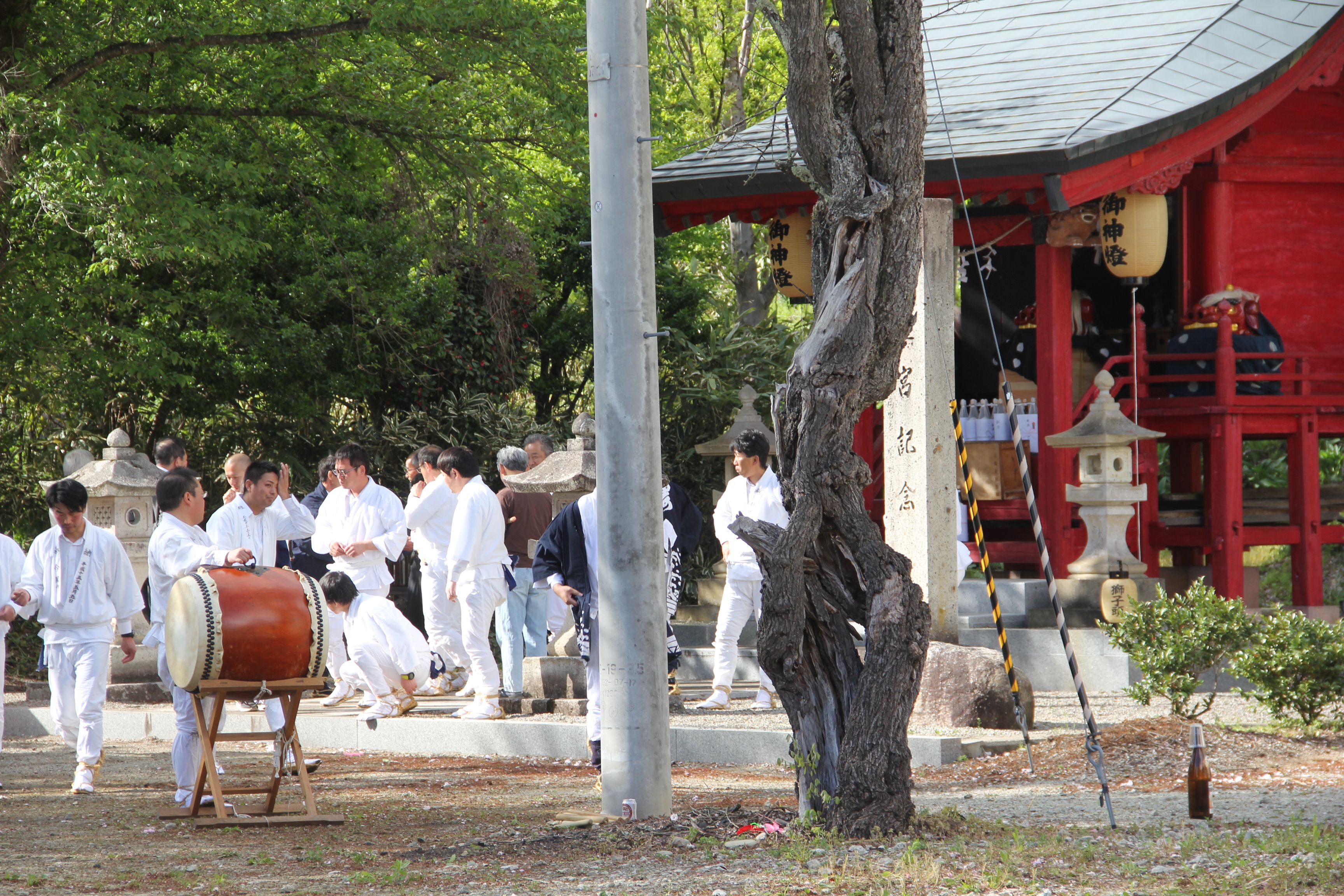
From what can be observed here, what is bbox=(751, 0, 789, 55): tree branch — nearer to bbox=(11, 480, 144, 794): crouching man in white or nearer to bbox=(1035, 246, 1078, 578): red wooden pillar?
bbox=(11, 480, 144, 794): crouching man in white

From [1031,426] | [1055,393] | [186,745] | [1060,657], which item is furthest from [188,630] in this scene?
[1031,426]

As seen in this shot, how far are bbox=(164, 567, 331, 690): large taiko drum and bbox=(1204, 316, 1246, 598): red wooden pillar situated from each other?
7.94 meters

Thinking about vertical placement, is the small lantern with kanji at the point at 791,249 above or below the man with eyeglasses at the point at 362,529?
above

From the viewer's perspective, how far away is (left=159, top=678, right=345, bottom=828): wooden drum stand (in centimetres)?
711

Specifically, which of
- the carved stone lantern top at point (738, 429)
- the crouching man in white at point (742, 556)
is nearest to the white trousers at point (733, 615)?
the crouching man in white at point (742, 556)

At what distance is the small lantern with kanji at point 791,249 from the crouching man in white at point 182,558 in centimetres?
622

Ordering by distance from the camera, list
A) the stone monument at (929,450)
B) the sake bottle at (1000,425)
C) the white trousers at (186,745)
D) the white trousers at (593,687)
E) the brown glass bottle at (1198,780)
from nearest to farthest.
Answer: the brown glass bottle at (1198,780) → the white trousers at (186,745) → the white trousers at (593,687) → the stone monument at (929,450) → the sake bottle at (1000,425)

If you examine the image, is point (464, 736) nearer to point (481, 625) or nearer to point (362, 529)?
point (481, 625)

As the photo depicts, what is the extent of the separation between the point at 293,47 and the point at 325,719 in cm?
722

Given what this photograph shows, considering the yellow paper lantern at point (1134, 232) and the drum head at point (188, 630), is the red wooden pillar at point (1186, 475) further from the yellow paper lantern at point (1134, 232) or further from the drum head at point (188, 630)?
the drum head at point (188, 630)

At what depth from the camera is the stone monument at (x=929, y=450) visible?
9.45 meters

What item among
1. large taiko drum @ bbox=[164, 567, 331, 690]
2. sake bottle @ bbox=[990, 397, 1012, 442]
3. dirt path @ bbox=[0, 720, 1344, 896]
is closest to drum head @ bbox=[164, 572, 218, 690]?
large taiko drum @ bbox=[164, 567, 331, 690]

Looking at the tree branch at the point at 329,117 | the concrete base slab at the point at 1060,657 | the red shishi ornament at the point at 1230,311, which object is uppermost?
the tree branch at the point at 329,117

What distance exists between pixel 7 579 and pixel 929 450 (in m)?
5.90
